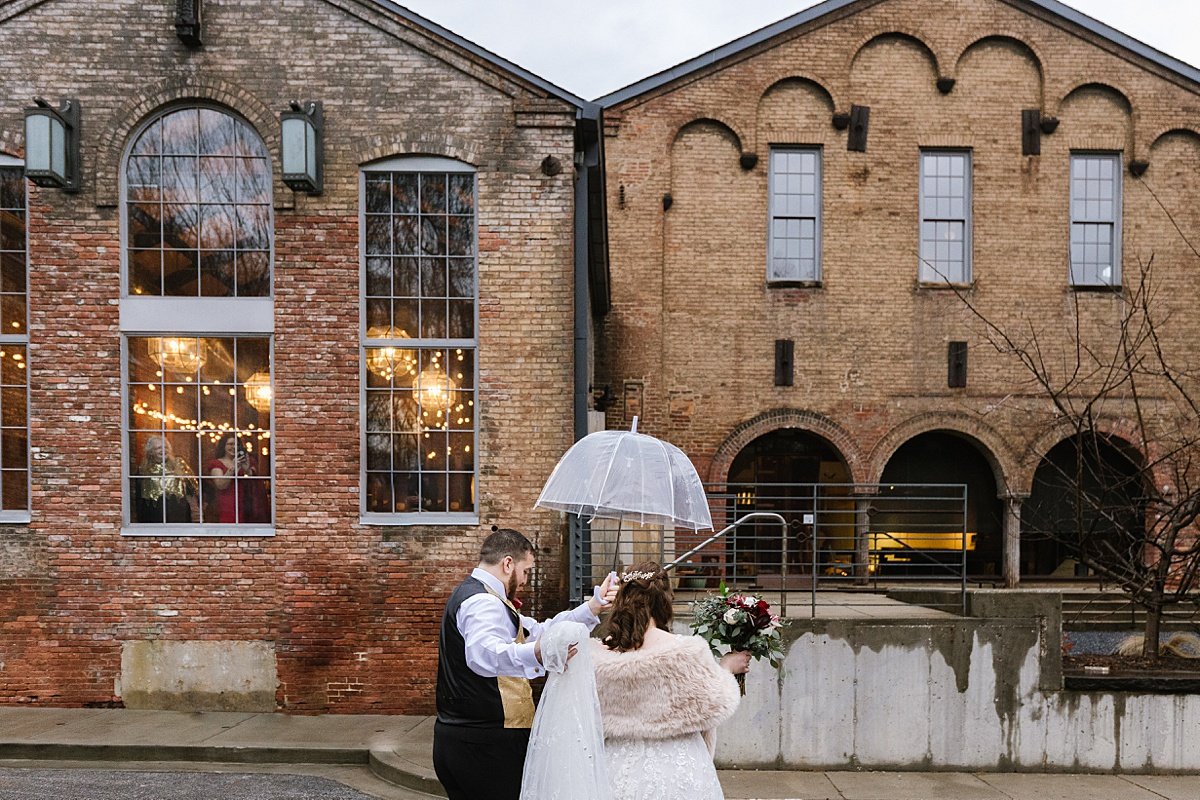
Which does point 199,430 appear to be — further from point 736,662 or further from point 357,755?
point 736,662

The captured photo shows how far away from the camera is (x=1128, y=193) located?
536 inches

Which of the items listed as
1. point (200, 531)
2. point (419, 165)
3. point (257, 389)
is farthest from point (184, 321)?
point (419, 165)

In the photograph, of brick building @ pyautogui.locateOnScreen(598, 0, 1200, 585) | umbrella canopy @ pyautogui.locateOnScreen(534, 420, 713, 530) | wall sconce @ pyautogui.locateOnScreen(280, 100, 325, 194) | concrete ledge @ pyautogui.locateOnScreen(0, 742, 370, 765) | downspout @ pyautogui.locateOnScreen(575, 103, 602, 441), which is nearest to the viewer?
umbrella canopy @ pyautogui.locateOnScreen(534, 420, 713, 530)

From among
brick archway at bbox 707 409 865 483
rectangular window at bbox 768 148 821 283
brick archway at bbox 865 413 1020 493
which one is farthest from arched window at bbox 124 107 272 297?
brick archway at bbox 865 413 1020 493

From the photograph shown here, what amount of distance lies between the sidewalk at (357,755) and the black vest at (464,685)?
300 centimetres

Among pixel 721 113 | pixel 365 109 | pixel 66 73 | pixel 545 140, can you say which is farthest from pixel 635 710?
pixel 721 113

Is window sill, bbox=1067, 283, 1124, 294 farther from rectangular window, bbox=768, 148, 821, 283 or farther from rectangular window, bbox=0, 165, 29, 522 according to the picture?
rectangular window, bbox=0, 165, 29, 522

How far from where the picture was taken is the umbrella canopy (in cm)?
463

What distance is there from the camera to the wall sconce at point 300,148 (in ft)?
26.5

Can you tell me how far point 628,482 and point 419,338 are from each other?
4.75 metres

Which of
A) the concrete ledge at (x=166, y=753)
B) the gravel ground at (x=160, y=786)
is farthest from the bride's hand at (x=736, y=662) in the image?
the concrete ledge at (x=166, y=753)

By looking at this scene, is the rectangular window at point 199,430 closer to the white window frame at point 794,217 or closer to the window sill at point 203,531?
the window sill at point 203,531

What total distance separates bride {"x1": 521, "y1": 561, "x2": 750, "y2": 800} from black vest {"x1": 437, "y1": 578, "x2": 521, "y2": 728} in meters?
0.34

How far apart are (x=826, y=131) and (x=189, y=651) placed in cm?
1205
